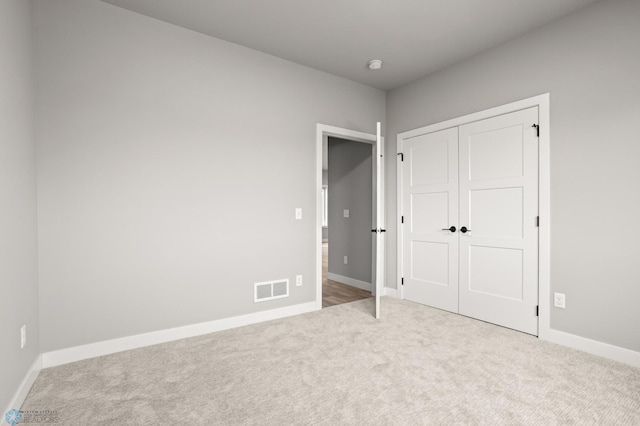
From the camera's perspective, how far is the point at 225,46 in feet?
9.90

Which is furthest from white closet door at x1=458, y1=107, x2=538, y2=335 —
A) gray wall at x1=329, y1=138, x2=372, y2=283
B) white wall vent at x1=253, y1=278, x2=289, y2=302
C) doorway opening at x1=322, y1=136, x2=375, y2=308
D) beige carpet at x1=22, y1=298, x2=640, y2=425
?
white wall vent at x1=253, y1=278, x2=289, y2=302

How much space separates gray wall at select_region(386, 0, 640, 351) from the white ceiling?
0.77 ft

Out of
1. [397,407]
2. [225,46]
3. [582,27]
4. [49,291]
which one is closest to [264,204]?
[225,46]

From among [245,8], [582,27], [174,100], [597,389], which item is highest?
[245,8]

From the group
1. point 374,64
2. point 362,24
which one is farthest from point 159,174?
point 374,64

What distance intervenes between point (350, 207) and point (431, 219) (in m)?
1.54

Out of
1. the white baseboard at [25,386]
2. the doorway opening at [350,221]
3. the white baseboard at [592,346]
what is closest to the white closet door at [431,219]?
the doorway opening at [350,221]

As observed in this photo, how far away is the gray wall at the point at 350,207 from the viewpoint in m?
4.68

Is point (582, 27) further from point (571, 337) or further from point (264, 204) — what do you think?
point (264, 204)

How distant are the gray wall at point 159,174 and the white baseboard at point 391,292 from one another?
1.21m

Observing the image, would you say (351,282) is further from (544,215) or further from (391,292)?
(544,215)

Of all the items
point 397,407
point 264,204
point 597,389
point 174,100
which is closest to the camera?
point 397,407

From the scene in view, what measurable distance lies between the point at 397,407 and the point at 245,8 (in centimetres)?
304

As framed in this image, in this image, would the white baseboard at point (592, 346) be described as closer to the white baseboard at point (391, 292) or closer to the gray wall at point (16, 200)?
the white baseboard at point (391, 292)
